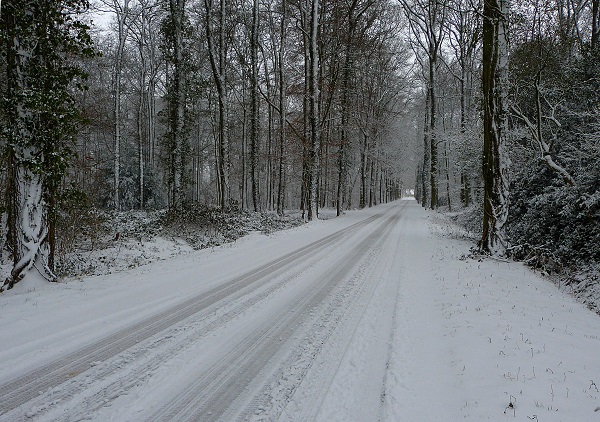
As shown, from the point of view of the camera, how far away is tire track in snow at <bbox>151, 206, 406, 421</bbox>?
270 cm

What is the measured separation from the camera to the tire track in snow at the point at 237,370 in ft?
8.87

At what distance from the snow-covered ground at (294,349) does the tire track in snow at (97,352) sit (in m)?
0.02

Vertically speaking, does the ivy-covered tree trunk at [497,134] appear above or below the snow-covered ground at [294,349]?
above

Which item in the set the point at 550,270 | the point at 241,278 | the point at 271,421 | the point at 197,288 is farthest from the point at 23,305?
the point at 550,270

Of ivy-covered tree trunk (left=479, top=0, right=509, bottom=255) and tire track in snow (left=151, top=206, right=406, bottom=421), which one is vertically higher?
ivy-covered tree trunk (left=479, top=0, right=509, bottom=255)

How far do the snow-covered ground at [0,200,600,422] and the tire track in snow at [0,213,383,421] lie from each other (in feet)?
0.06

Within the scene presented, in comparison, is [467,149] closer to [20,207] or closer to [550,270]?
[550,270]

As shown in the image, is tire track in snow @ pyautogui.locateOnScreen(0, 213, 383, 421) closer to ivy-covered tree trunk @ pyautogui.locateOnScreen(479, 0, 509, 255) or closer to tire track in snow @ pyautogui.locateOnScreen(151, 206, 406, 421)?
tire track in snow @ pyautogui.locateOnScreen(151, 206, 406, 421)

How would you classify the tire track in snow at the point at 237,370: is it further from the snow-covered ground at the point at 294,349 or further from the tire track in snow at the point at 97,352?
the tire track in snow at the point at 97,352

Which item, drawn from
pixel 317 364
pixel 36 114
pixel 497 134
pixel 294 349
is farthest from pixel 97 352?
pixel 497 134

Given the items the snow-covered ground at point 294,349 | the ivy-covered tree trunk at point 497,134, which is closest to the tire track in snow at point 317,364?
the snow-covered ground at point 294,349

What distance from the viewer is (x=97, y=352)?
3.57 metres

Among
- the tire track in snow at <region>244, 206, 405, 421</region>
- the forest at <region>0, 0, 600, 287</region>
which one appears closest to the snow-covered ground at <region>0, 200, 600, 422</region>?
the tire track in snow at <region>244, 206, 405, 421</region>

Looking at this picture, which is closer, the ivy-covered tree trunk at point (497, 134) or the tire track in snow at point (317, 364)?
the tire track in snow at point (317, 364)
